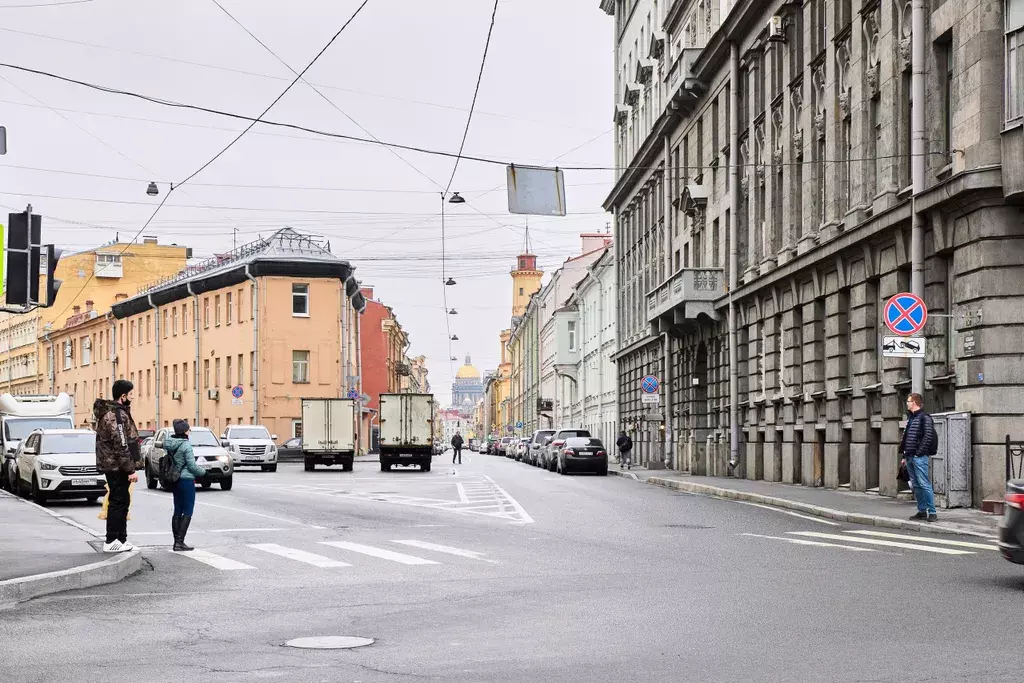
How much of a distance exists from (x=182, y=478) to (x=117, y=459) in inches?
57.3

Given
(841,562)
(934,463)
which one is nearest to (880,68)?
(934,463)

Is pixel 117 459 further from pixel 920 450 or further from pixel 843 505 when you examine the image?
pixel 843 505

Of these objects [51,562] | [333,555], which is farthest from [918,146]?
[51,562]

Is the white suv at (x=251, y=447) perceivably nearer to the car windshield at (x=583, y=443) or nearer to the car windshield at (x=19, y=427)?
the car windshield at (x=583, y=443)

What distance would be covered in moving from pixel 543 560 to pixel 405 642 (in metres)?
5.96

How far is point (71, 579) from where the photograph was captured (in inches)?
505

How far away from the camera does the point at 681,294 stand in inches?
1703

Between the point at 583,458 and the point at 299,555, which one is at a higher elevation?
the point at 299,555

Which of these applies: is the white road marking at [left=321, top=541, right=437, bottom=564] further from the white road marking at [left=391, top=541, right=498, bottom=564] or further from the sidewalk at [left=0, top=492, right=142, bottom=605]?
the sidewalk at [left=0, top=492, right=142, bottom=605]

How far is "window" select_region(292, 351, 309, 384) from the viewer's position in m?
73.0

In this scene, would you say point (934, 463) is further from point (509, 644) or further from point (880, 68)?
point (509, 644)

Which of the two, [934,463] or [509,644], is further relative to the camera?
[934,463]

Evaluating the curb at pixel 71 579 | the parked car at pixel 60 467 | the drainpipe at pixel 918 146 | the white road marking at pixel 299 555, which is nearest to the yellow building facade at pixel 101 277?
the parked car at pixel 60 467

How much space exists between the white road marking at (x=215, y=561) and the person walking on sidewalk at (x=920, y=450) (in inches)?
376
